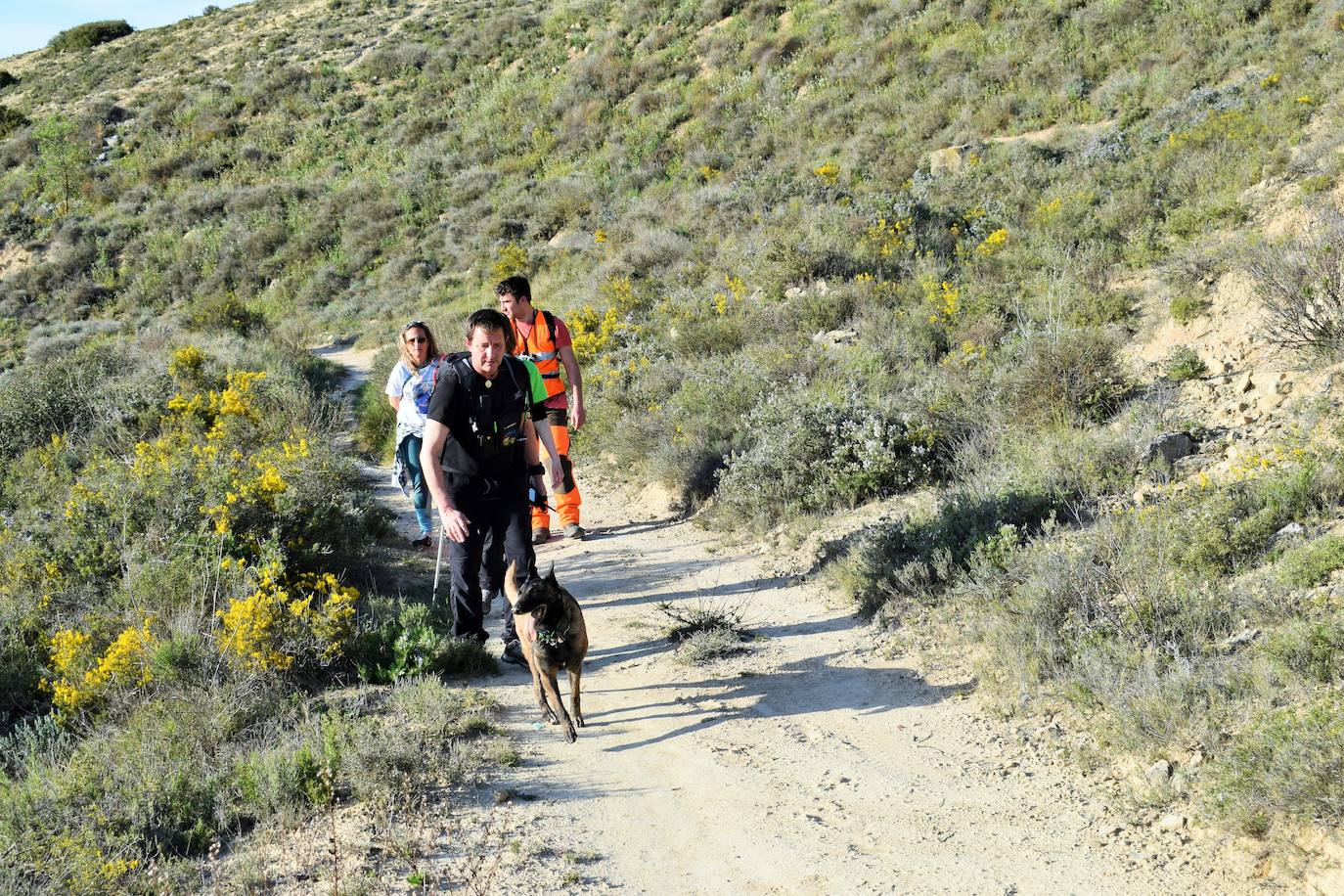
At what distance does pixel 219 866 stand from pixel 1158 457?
5.43m

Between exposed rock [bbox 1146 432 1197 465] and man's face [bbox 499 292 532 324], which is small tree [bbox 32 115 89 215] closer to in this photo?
man's face [bbox 499 292 532 324]

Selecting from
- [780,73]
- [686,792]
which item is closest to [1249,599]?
[686,792]

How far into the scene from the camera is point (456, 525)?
4.34 meters

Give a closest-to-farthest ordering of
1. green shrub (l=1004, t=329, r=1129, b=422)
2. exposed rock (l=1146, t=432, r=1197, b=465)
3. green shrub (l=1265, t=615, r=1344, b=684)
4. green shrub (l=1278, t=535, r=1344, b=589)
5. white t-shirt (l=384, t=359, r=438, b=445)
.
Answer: green shrub (l=1265, t=615, r=1344, b=684), green shrub (l=1278, t=535, r=1344, b=589), white t-shirt (l=384, t=359, r=438, b=445), exposed rock (l=1146, t=432, r=1197, b=465), green shrub (l=1004, t=329, r=1129, b=422)

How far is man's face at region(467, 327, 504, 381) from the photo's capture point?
434 cm

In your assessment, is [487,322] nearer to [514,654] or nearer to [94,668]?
[514,654]

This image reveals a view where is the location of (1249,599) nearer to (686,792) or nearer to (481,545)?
(686,792)

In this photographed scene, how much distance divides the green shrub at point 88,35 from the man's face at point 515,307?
159 ft

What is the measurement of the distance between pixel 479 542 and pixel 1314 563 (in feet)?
12.7

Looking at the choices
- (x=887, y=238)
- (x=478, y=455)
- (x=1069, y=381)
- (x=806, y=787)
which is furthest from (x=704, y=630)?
(x=887, y=238)

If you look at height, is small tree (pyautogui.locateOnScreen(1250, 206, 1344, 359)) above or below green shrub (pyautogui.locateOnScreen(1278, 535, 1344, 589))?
above

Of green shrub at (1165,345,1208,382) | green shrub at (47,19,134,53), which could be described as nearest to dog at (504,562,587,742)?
green shrub at (1165,345,1208,382)

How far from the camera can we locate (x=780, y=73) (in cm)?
2078

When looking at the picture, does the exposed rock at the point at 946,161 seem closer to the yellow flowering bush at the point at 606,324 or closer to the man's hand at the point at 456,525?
the yellow flowering bush at the point at 606,324
